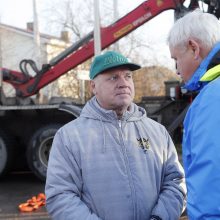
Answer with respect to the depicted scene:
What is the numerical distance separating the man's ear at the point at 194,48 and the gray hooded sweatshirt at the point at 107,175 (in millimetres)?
804

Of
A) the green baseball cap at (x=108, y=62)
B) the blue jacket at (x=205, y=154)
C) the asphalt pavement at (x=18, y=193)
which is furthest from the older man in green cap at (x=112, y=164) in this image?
the asphalt pavement at (x=18, y=193)

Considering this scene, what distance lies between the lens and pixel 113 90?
2.66m

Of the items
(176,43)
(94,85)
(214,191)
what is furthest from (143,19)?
(214,191)

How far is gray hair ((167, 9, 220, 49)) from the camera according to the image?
194 cm

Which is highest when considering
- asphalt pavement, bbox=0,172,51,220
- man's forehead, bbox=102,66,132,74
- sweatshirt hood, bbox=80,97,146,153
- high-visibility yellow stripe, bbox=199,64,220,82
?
man's forehead, bbox=102,66,132,74

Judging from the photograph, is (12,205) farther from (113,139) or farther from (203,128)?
(203,128)

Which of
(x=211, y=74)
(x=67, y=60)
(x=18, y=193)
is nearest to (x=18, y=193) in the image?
(x=18, y=193)

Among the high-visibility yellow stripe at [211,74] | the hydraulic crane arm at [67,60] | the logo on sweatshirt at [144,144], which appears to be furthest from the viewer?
the hydraulic crane arm at [67,60]

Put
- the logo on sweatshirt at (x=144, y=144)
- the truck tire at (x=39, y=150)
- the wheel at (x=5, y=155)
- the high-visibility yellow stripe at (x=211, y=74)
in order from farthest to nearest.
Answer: the wheel at (x=5, y=155)
the truck tire at (x=39, y=150)
the logo on sweatshirt at (x=144, y=144)
the high-visibility yellow stripe at (x=211, y=74)

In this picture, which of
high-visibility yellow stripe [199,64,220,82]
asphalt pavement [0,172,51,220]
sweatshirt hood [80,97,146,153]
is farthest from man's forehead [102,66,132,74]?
asphalt pavement [0,172,51,220]

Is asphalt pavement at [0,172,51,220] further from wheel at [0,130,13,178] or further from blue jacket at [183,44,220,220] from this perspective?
blue jacket at [183,44,220,220]

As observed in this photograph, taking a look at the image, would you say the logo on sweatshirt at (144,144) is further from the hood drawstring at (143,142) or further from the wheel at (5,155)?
the wheel at (5,155)

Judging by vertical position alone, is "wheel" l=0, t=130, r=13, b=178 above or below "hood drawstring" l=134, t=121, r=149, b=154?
below

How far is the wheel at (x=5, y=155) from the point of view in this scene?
8.20 metres
